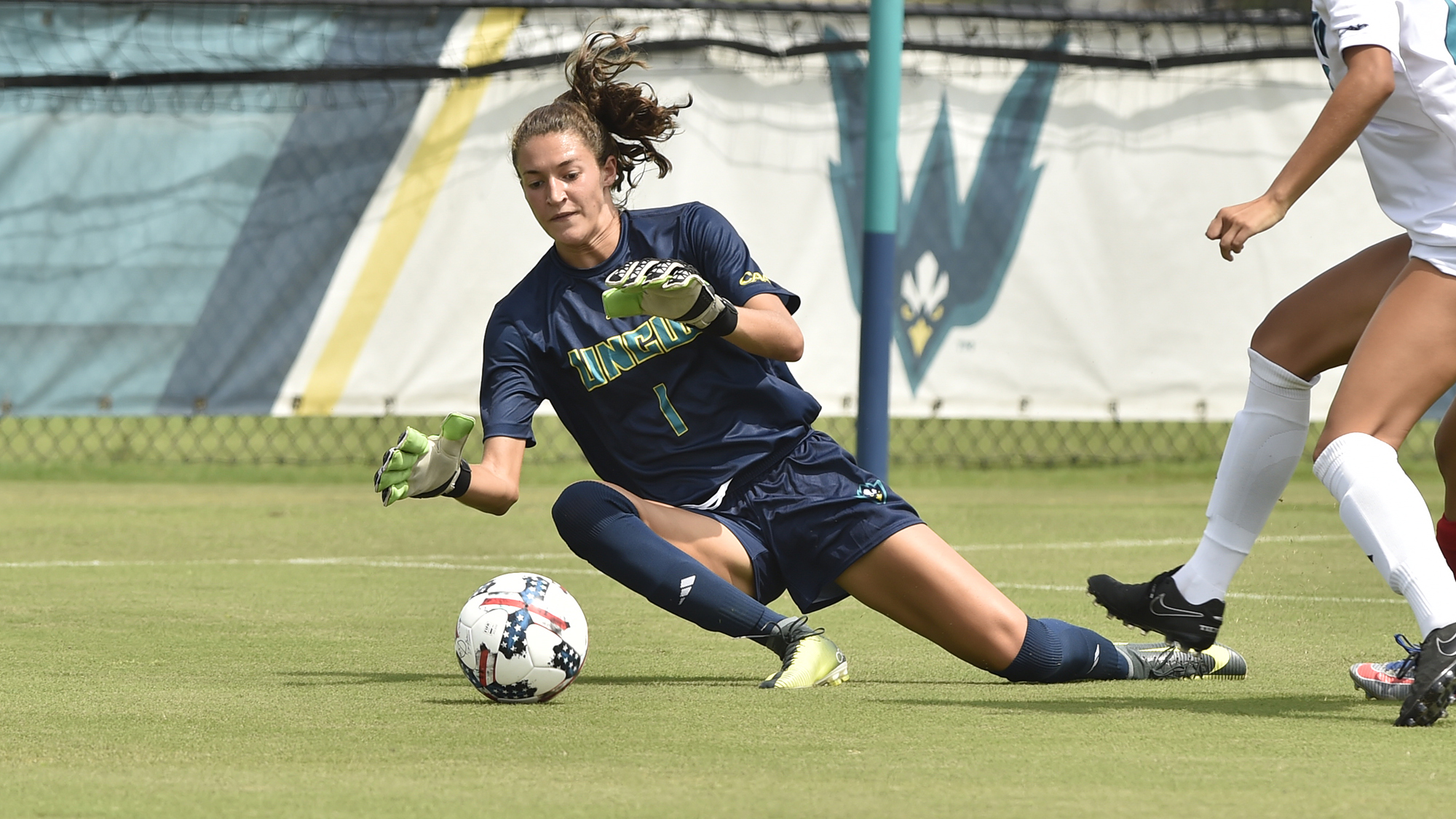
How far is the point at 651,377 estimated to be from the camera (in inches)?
168

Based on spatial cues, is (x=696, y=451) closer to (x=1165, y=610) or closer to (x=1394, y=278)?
(x=1165, y=610)

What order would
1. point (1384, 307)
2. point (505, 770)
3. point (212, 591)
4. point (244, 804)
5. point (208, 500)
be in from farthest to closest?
point (208, 500) < point (212, 591) < point (1384, 307) < point (505, 770) < point (244, 804)

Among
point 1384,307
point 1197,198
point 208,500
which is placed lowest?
point 208,500

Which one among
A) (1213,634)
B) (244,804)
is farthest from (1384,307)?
(244,804)

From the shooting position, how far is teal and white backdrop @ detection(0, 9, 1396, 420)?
9.44m

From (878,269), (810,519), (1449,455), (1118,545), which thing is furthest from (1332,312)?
(878,269)

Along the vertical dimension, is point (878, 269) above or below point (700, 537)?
below

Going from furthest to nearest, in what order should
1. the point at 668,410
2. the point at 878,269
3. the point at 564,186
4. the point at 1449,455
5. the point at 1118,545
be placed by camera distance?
the point at 878,269 → the point at 1118,545 → the point at 668,410 → the point at 564,186 → the point at 1449,455

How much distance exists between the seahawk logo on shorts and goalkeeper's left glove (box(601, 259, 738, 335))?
1.90 feet

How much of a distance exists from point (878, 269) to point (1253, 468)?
14.0 feet

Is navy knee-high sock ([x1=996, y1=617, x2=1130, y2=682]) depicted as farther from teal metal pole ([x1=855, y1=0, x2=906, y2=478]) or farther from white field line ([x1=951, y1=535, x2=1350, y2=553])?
teal metal pole ([x1=855, y1=0, x2=906, y2=478])

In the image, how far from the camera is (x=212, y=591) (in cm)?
590

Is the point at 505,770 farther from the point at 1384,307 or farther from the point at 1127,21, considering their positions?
the point at 1127,21

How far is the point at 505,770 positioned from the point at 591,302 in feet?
5.23
